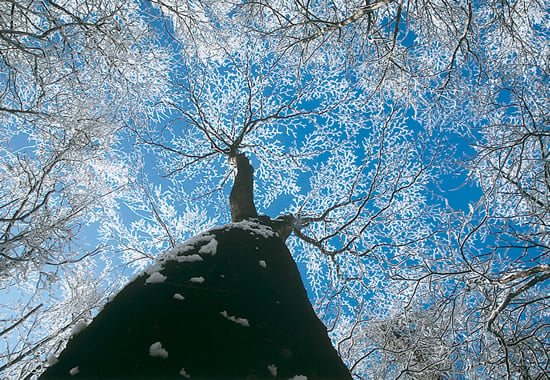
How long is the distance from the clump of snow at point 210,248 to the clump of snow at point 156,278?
0.96ft

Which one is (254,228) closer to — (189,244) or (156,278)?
(189,244)

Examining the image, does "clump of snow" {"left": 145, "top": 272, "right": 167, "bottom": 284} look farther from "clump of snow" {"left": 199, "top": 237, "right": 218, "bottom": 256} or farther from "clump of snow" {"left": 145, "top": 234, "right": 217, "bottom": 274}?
"clump of snow" {"left": 199, "top": 237, "right": 218, "bottom": 256}

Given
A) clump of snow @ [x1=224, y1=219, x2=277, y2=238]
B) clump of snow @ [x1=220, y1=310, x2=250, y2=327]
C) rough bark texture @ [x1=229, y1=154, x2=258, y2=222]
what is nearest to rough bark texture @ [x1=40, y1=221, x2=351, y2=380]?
clump of snow @ [x1=220, y1=310, x2=250, y2=327]

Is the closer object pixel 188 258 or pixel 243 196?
pixel 188 258

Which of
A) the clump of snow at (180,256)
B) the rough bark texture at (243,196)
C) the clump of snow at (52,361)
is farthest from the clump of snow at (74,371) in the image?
the rough bark texture at (243,196)

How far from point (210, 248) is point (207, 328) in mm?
638

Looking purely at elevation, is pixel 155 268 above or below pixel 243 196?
below

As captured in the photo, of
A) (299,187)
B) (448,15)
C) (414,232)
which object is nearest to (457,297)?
(414,232)

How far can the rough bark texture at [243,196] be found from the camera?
9.66 ft

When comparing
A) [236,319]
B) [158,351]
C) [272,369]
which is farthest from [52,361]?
[272,369]

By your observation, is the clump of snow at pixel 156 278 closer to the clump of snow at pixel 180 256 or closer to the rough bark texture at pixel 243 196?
the clump of snow at pixel 180 256

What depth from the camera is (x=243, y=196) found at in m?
3.13

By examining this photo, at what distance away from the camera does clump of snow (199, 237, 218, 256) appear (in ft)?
5.51

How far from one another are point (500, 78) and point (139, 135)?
482cm
